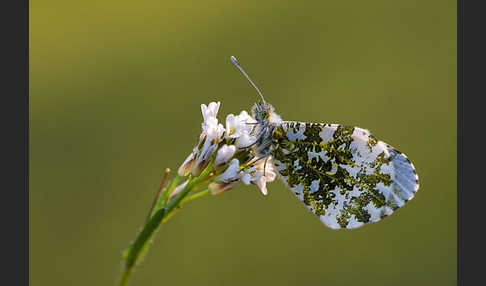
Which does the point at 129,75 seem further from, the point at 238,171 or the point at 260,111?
the point at 238,171

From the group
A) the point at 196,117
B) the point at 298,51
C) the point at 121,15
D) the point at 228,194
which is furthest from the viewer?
the point at 298,51

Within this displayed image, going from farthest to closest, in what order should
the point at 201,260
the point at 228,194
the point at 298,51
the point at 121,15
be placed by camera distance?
the point at 298,51 → the point at 121,15 → the point at 228,194 → the point at 201,260

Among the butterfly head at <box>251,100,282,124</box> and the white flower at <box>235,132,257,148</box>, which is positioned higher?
the butterfly head at <box>251,100,282,124</box>

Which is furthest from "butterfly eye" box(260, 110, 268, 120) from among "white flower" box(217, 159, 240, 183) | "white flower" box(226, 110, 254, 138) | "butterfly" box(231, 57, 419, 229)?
"white flower" box(217, 159, 240, 183)

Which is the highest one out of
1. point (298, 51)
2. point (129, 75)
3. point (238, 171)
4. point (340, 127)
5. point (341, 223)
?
point (298, 51)

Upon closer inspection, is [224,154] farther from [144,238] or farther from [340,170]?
[340,170]

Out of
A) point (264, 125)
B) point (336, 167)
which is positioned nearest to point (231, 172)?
point (264, 125)

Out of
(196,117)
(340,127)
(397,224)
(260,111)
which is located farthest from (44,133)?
(397,224)

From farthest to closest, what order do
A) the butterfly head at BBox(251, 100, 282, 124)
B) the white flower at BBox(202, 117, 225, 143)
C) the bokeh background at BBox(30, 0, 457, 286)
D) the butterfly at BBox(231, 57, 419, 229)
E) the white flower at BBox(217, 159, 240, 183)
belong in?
the bokeh background at BBox(30, 0, 457, 286)
the butterfly head at BBox(251, 100, 282, 124)
the butterfly at BBox(231, 57, 419, 229)
the white flower at BBox(202, 117, 225, 143)
the white flower at BBox(217, 159, 240, 183)

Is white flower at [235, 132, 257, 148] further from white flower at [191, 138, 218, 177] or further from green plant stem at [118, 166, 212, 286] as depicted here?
green plant stem at [118, 166, 212, 286]
